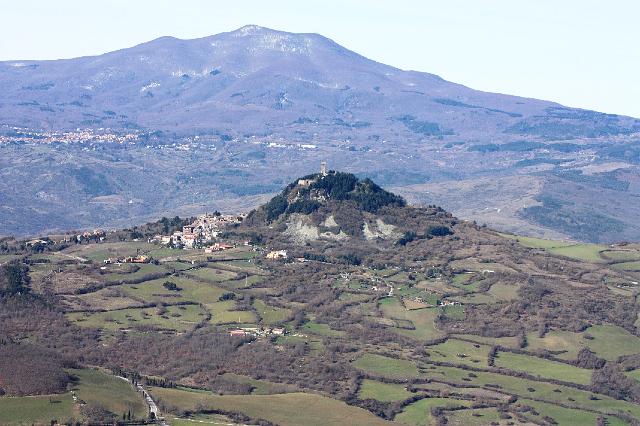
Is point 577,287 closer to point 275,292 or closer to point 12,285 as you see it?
point 275,292

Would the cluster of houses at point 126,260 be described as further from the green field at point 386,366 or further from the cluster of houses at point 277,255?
the green field at point 386,366

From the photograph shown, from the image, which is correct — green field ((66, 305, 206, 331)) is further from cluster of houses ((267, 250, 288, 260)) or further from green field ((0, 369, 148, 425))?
cluster of houses ((267, 250, 288, 260))

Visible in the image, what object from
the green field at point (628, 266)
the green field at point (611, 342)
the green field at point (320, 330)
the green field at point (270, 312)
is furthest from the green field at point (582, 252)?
the green field at point (270, 312)

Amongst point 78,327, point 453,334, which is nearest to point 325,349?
point 453,334

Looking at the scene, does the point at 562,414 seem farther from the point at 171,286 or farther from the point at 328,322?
the point at 171,286

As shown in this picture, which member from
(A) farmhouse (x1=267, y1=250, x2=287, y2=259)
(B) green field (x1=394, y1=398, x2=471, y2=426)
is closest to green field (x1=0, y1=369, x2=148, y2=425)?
(B) green field (x1=394, y1=398, x2=471, y2=426)

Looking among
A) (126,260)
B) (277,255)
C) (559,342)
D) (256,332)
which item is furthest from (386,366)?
(126,260)
